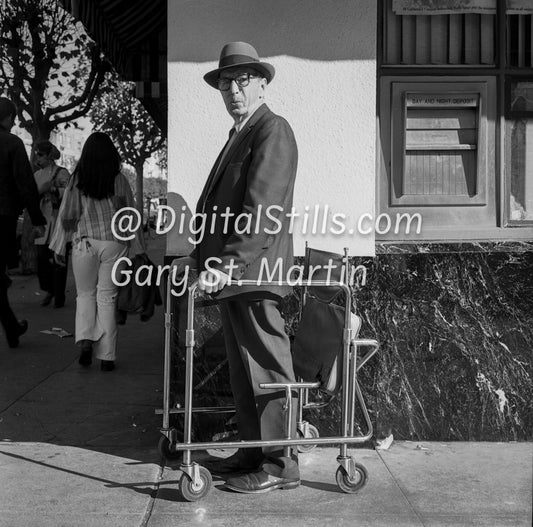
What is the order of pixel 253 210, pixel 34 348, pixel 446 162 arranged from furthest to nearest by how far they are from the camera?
pixel 34 348
pixel 446 162
pixel 253 210

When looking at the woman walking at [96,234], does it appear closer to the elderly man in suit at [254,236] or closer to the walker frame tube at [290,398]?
the elderly man in suit at [254,236]

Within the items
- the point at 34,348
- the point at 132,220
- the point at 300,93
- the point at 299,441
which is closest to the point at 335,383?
the point at 299,441

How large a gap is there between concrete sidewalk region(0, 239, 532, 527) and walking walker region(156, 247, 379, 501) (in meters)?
0.13

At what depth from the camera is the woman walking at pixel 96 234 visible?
7020mm

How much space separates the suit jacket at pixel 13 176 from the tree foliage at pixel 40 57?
9.56 meters

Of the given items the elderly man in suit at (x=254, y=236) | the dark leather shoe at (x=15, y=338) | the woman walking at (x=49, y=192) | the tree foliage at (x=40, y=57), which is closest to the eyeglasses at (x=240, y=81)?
the elderly man in suit at (x=254, y=236)

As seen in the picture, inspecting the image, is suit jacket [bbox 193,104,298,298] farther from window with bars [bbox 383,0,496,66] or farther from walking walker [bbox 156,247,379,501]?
window with bars [bbox 383,0,496,66]

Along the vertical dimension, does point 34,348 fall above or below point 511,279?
below

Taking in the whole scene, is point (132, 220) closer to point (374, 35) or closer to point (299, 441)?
point (374, 35)

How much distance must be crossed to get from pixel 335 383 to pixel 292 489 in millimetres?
577

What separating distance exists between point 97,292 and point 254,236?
11.4ft

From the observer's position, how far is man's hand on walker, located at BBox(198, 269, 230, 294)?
3.99 m

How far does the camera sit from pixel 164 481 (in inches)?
177

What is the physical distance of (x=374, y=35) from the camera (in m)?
5.02
